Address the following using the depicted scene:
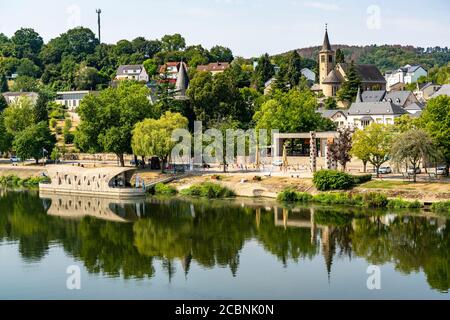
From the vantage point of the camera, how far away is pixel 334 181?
5234 centimetres

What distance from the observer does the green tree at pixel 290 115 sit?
2650 inches

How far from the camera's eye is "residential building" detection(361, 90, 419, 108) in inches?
3291

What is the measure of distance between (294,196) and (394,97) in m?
36.2

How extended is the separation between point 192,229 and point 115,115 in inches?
1023

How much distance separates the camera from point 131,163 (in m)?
70.6

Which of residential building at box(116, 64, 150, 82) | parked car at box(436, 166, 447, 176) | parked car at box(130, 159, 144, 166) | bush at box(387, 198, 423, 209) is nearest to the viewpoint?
bush at box(387, 198, 423, 209)

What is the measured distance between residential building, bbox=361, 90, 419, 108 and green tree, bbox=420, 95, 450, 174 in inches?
1097

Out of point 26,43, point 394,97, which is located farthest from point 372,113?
point 26,43

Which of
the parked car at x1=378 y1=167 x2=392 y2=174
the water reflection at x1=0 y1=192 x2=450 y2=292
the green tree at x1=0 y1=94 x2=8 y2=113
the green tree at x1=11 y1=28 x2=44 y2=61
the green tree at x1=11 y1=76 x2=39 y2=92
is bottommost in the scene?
the water reflection at x1=0 y1=192 x2=450 y2=292

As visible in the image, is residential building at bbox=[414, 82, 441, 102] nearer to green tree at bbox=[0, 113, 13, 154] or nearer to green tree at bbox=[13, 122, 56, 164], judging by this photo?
green tree at bbox=[13, 122, 56, 164]

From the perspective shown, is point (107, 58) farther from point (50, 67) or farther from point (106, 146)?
point (106, 146)

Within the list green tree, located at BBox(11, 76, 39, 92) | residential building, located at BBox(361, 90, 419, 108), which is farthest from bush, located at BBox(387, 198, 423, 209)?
green tree, located at BBox(11, 76, 39, 92)
